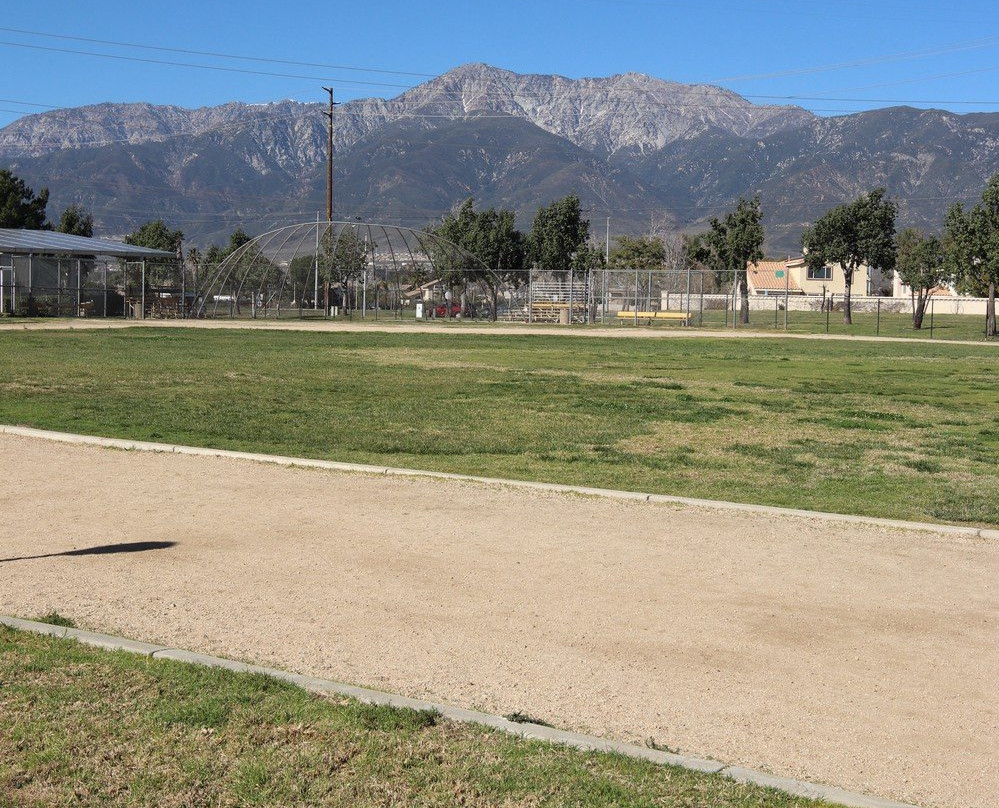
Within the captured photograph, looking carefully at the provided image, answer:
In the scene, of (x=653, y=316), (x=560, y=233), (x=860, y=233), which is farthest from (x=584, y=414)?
(x=560, y=233)

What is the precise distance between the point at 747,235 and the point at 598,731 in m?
73.6

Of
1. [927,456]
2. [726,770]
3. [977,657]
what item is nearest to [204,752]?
[726,770]

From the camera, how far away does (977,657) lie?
6566mm

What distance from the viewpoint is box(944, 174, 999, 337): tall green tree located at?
49500mm

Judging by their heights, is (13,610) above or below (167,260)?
below

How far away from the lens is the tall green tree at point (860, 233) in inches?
2857

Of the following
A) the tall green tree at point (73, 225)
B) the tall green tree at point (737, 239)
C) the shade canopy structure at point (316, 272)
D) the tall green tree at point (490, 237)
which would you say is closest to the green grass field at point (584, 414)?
the shade canopy structure at point (316, 272)

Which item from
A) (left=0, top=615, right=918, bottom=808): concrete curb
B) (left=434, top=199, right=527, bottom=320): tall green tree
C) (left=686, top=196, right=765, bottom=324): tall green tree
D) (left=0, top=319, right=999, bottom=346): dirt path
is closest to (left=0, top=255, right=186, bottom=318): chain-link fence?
(left=0, top=319, right=999, bottom=346): dirt path

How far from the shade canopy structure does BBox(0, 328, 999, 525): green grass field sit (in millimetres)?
35310

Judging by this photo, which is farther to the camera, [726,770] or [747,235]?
[747,235]

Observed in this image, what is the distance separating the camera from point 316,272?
68.6 m

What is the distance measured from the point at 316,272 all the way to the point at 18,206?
119 ft

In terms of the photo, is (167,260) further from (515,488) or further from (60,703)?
(60,703)

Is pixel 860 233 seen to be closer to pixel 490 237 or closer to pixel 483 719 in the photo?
pixel 490 237
